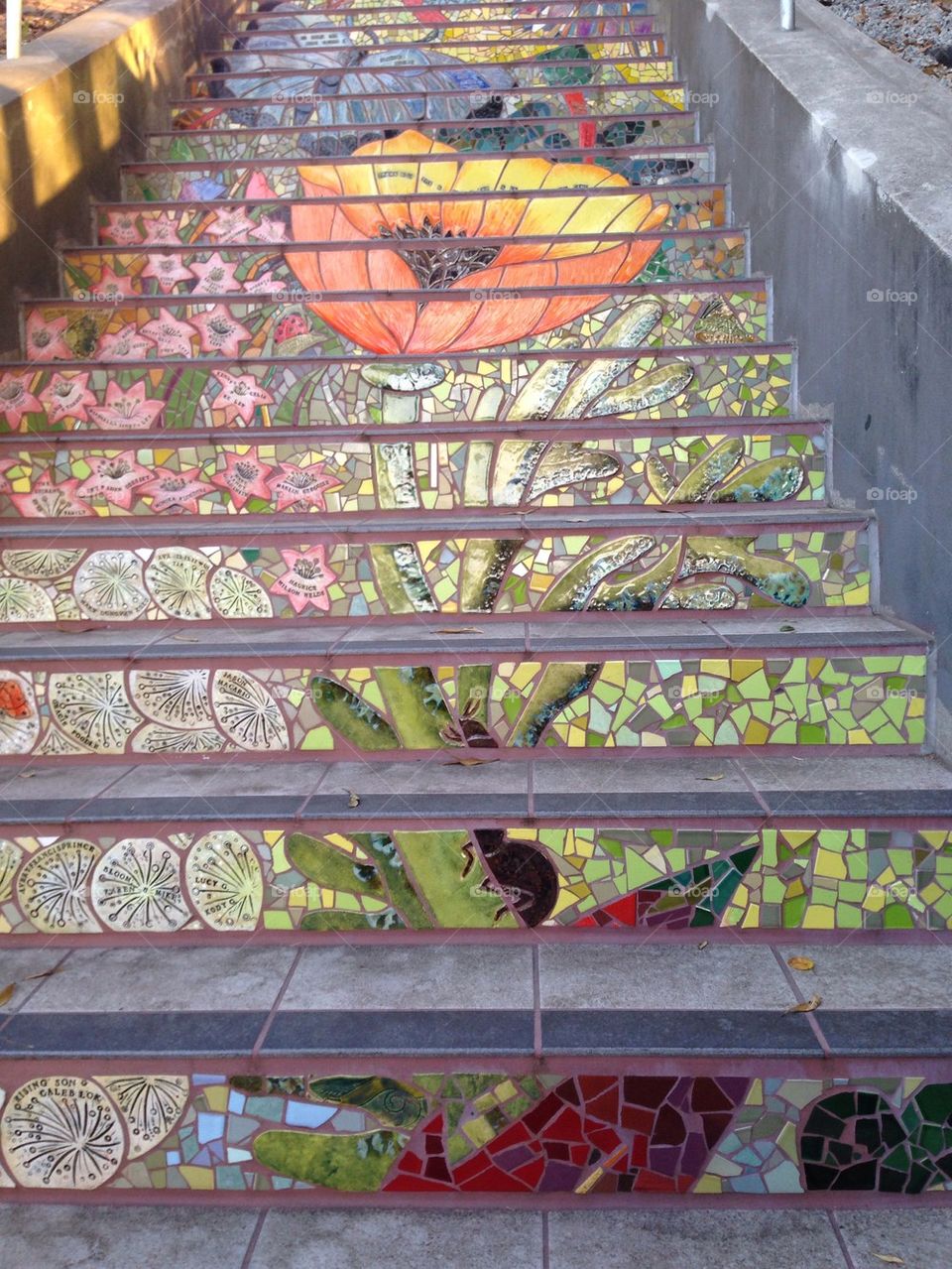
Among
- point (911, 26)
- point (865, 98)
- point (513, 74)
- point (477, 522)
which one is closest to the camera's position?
point (477, 522)

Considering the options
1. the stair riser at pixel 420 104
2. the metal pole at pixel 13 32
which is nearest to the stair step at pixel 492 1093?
the metal pole at pixel 13 32

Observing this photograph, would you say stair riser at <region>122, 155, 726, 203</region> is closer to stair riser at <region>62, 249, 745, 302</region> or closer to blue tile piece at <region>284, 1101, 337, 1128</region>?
stair riser at <region>62, 249, 745, 302</region>

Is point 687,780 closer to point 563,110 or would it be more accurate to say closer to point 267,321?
point 267,321

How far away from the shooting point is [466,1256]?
1688 millimetres

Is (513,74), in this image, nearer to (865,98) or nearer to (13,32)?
(13,32)

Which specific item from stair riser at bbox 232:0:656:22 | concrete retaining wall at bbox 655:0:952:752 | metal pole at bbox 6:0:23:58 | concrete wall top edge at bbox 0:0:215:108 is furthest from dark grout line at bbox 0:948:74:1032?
stair riser at bbox 232:0:656:22

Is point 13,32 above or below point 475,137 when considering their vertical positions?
above

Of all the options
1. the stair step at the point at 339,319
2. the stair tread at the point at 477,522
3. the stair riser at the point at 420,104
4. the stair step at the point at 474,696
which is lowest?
the stair step at the point at 474,696

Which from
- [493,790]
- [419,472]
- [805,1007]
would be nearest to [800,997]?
[805,1007]

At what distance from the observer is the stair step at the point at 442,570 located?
8.57ft

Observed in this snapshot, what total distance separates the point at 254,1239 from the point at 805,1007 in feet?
3.26

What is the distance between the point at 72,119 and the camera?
387 centimetres

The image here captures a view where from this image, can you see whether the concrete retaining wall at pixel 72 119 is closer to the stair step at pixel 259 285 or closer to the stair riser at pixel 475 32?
the stair step at pixel 259 285

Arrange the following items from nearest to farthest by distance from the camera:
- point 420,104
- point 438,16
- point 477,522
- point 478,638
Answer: point 478,638 < point 477,522 < point 420,104 < point 438,16
